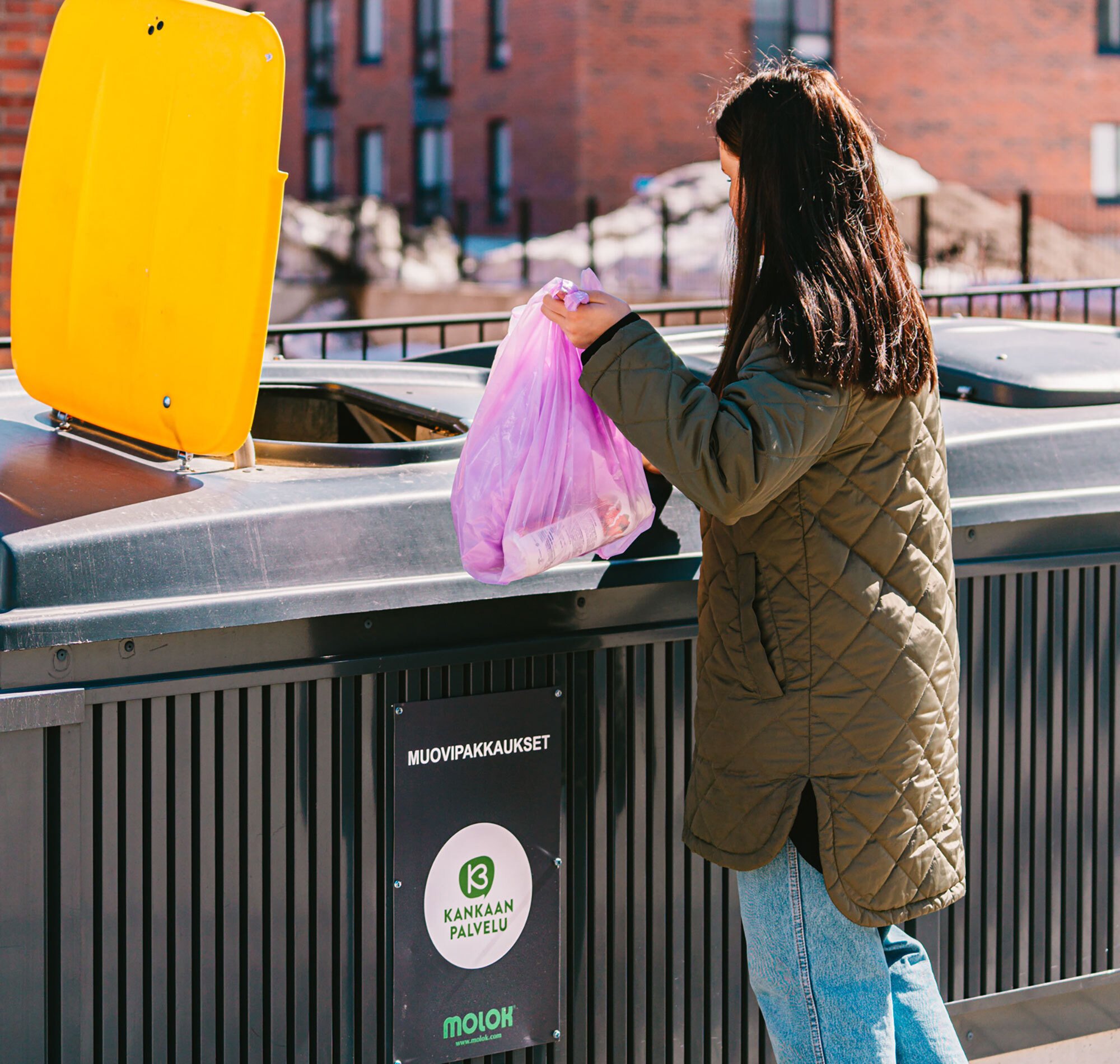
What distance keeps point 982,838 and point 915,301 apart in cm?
111

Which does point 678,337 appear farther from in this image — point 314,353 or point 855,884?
point 314,353

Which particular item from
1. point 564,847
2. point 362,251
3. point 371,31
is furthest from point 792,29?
point 564,847

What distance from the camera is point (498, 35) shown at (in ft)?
87.0

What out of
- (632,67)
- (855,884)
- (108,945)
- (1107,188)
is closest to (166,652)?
(108,945)

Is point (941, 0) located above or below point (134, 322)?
above

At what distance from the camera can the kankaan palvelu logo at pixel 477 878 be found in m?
2.18

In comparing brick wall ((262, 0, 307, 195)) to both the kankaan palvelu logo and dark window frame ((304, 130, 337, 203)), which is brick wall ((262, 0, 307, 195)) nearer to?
dark window frame ((304, 130, 337, 203))

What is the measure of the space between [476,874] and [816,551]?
71cm

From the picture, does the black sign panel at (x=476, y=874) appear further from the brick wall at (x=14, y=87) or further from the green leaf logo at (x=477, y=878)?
the brick wall at (x=14, y=87)

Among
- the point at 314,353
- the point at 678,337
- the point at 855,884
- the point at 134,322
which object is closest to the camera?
the point at 855,884

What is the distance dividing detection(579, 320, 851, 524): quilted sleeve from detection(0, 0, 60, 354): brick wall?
4.53m

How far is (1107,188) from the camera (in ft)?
96.9

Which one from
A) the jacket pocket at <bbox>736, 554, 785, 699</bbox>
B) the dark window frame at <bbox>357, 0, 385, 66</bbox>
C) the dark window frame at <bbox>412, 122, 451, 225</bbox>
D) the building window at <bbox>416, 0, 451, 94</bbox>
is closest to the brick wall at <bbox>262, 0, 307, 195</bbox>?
the dark window frame at <bbox>357, 0, 385, 66</bbox>

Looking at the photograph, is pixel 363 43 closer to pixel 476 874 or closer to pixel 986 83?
pixel 986 83
